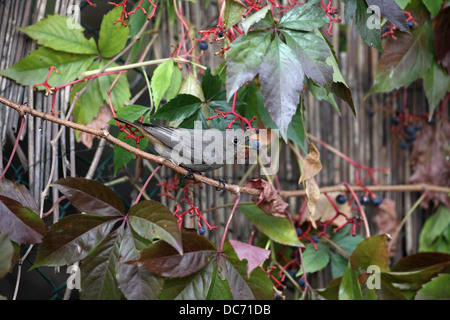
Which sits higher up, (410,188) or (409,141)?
(409,141)

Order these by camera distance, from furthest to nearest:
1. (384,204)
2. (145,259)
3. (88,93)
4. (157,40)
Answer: (384,204) → (157,40) → (88,93) → (145,259)

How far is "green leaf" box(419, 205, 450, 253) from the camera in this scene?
146 cm

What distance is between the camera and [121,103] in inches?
44.7

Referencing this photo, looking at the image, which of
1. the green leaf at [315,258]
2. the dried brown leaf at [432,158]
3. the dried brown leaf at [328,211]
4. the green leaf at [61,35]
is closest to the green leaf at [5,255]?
the green leaf at [61,35]

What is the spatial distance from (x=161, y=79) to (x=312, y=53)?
36 cm

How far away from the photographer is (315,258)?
4.04 ft

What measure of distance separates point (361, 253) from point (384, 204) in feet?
1.65

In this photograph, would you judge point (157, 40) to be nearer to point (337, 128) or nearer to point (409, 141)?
point (337, 128)

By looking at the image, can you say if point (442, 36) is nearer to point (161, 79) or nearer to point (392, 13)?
point (392, 13)

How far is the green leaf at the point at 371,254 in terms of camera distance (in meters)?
0.99

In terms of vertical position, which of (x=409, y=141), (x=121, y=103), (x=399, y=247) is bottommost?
(x=399, y=247)

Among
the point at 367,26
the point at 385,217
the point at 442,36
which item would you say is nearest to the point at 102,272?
the point at 367,26

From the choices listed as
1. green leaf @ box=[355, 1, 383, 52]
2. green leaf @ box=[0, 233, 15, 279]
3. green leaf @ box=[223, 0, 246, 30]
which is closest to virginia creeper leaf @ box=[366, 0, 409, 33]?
green leaf @ box=[355, 1, 383, 52]
